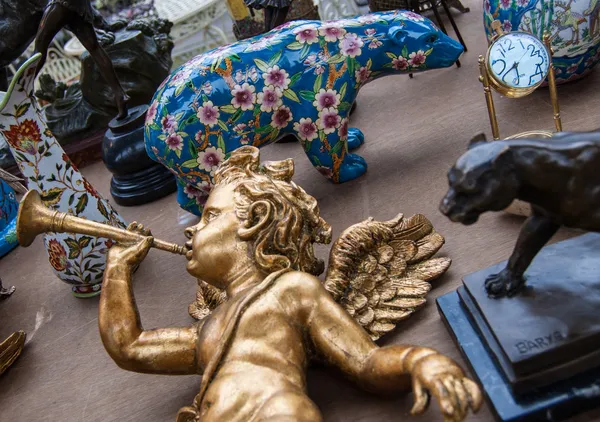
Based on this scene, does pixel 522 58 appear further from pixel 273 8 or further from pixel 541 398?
pixel 273 8

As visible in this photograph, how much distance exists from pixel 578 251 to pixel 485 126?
744mm

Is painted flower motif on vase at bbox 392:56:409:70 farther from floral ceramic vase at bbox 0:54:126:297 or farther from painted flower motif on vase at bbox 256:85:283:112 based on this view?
floral ceramic vase at bbox 0:54:126:297

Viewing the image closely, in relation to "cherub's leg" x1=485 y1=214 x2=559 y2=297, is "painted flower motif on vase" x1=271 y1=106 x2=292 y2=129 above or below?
above

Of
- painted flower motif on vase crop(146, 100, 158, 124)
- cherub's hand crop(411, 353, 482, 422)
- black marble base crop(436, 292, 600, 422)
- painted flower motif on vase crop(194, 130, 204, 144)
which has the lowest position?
black marble base crop(436, 292, 600, 422)

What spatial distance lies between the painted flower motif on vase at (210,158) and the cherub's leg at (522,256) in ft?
2.48

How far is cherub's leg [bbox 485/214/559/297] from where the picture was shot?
2.63ft

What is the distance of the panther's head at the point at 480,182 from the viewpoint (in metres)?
0.71

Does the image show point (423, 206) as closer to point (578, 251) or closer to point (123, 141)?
point (578, 251)

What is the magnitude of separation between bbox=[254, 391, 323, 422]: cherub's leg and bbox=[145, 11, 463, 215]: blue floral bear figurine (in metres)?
0.76

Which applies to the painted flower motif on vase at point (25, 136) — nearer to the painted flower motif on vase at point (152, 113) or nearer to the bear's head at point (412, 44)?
the painted flower motif on vase at point (152, 113)

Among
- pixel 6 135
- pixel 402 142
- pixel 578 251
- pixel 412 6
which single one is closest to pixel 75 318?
pixel 6 135

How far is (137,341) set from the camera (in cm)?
97

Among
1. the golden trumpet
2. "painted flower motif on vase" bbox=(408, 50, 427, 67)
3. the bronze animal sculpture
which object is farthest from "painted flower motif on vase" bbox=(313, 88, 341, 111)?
the bronze animal sculpture

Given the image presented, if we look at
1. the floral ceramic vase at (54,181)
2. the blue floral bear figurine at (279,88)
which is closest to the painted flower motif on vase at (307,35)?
the blue floral bear figurine at (279,88)
